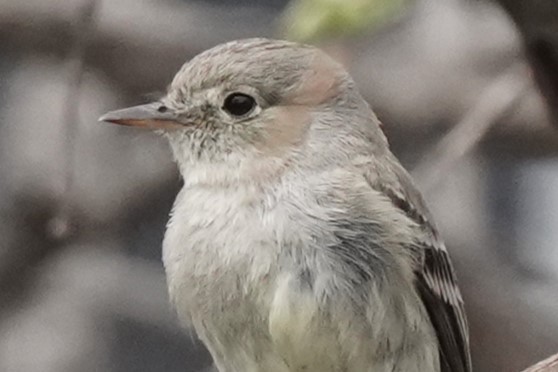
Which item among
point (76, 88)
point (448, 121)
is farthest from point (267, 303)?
point (448, 121)

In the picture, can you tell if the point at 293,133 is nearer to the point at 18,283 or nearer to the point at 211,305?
the point at 211,305

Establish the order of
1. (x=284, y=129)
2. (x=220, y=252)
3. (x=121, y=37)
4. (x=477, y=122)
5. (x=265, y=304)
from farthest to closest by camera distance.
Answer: (x=121, y=37)
(x=477, y=122)
(x=284, y=129)
(x=220, y=252)
(x=265, y=304)

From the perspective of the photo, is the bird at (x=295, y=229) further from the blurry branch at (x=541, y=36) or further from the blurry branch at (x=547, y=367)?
the blurry branch at (x=541, y=36)

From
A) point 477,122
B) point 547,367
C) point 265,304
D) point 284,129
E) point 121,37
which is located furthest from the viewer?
point 121,37

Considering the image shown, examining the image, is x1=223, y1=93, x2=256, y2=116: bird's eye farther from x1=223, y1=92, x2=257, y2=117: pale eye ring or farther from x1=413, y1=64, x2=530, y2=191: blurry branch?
x1=413, y1=64, x2=530, y2=191: blurry branch

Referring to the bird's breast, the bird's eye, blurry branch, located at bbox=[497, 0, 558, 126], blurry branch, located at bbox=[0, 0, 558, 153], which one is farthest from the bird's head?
blurry branch, located at bbox=[0, 0, 558, 153]

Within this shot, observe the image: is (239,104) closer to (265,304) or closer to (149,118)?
(149,118)

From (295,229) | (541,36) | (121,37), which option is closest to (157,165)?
(121,37)
